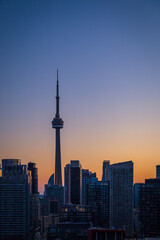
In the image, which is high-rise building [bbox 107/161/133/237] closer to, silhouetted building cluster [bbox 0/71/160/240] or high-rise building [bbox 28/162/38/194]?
silhouetted building cluster [bbox 0/71/160/240]

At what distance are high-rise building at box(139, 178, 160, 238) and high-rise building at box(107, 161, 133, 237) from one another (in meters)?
7.26

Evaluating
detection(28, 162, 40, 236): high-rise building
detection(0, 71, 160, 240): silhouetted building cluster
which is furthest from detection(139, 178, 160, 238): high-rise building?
detection(28, 162, 40, 236): high-rise building

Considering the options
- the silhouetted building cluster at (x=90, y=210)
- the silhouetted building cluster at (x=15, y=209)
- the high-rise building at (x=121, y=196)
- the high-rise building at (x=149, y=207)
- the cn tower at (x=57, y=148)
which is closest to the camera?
the silhouetted building cluster at (x=90, y=210)

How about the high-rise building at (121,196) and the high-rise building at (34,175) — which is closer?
the high-rise building at (121,196)

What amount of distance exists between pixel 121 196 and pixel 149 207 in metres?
14.4

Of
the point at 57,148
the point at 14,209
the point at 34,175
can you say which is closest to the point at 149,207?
the point at 14,209

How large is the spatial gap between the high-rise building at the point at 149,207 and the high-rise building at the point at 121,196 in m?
7.26

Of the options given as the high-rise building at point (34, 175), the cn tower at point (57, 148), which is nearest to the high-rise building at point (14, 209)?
the high-rise building at point (34, 175)

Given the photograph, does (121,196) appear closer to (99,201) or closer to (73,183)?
(99,201)

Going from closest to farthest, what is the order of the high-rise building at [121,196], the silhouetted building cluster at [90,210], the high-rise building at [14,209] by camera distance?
the silhouetted building cluster at [90,210], the high-rise building at [14,209], the high-rise building at [121,196]

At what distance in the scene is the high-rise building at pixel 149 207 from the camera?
90025mm

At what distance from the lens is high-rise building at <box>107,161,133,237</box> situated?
101 meters

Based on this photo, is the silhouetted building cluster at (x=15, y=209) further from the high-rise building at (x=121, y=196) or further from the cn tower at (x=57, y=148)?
the cn tower at (x=57, y=148)

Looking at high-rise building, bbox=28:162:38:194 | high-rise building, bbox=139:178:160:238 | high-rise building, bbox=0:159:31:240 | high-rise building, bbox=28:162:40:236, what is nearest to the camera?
high-rise building, bbox=139:178:160:238
